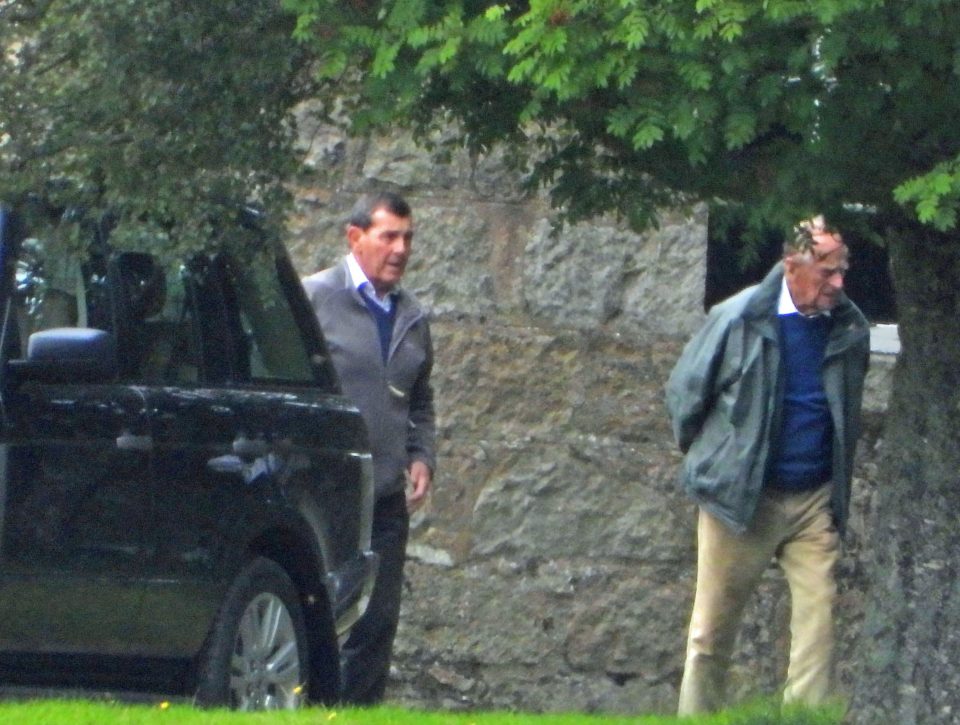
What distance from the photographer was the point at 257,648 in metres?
6.39

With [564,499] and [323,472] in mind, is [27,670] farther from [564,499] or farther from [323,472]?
[564,499]

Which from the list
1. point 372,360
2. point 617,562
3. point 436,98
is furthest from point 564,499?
point 436,98

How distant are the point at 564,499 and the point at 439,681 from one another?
969 mm

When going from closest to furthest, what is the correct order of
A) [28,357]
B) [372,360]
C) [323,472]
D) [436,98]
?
[436,98]
[28,357]
[323,472]
[372,360]

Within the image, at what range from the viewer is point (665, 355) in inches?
343

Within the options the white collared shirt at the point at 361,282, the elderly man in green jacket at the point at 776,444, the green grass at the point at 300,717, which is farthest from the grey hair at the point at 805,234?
the white collared shirt at the point at 361,282

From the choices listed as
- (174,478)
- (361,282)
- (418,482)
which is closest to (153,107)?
(174,478)

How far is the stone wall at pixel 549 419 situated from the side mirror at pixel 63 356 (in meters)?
3.31

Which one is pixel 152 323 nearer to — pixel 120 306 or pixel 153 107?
pixel 120 306

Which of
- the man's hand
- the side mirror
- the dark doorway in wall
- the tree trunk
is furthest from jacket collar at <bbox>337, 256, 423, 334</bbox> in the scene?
the tree trunk

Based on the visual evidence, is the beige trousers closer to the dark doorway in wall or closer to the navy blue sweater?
the navy blue sweater

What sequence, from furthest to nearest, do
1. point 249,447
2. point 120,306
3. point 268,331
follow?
point 268,331
point 249,447
point 120,306

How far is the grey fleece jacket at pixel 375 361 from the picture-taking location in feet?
24.6

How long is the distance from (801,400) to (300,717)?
2878 millimetres
